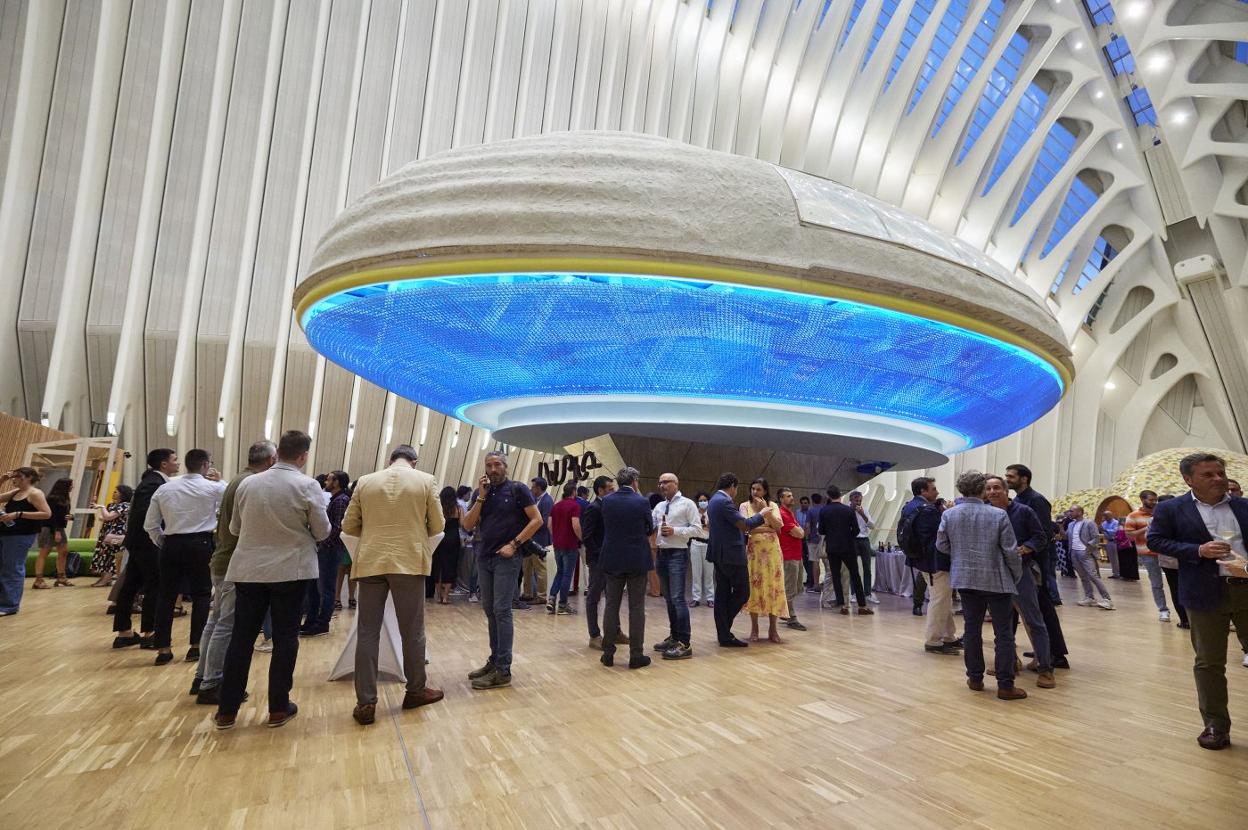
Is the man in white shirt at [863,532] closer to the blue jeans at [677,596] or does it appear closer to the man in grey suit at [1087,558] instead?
the man in grey suit at [1087,558]

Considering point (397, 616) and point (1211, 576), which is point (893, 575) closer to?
point (1211, 576)

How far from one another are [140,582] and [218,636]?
218 centimetres

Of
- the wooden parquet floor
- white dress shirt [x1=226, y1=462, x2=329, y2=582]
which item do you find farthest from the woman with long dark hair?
white dress shirt [x1=226, y1=462, x2=329, y2=582]

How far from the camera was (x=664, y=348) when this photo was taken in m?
8.66

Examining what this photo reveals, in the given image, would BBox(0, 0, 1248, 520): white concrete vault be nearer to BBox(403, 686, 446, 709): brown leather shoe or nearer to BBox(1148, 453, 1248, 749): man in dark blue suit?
BBox(403, 686, 446, 709): brown leather shoe

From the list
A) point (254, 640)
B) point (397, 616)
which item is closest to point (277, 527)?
point (254, 640)

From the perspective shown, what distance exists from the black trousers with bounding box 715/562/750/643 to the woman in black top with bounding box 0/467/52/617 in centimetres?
734

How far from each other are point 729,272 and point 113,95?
19.0 meters

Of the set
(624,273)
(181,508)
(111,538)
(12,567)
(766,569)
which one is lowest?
(12,567)

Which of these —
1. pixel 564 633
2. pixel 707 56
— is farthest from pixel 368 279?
pixel 707 56

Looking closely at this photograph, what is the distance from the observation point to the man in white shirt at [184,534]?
16.2ft

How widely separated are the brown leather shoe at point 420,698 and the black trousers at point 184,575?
2.19m

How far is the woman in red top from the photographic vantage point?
7.34 meters

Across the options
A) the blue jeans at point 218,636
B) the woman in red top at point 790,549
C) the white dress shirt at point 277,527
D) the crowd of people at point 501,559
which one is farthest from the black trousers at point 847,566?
the blue jeans at point 218,636
